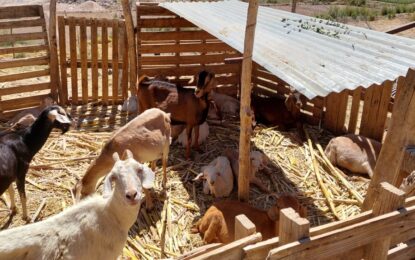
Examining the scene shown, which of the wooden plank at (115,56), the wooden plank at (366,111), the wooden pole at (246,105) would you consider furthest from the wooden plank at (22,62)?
the wooden plank at (366,111)

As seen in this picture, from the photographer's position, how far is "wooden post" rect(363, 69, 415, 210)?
13.1ft

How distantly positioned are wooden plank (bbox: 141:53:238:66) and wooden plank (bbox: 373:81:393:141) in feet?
13.1

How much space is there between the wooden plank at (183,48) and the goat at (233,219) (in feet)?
17.1

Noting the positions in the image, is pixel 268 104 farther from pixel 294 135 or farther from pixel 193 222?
pixel 193 222

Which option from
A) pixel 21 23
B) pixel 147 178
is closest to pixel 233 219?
pixel 147 178

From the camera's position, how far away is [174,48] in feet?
32.4

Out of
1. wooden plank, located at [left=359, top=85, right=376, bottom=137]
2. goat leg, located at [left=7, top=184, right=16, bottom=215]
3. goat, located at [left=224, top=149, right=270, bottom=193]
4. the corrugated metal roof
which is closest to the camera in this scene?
the corrugated metal roof

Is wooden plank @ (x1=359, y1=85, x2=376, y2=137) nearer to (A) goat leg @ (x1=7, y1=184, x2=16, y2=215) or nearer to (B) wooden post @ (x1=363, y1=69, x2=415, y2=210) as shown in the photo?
(B) wooden post @ (x1=363, y1=69, x2=415, y2=210)

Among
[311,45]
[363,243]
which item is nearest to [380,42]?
[311,45]

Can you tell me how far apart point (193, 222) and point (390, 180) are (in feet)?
9.00

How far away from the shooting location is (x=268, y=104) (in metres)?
9.47

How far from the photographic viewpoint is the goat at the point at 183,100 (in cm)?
766

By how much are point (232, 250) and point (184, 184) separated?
4.33 metres

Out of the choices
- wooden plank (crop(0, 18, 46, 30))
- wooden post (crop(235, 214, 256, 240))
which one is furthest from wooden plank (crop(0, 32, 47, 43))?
wooden post (crop(235, 214, 256, 240))
